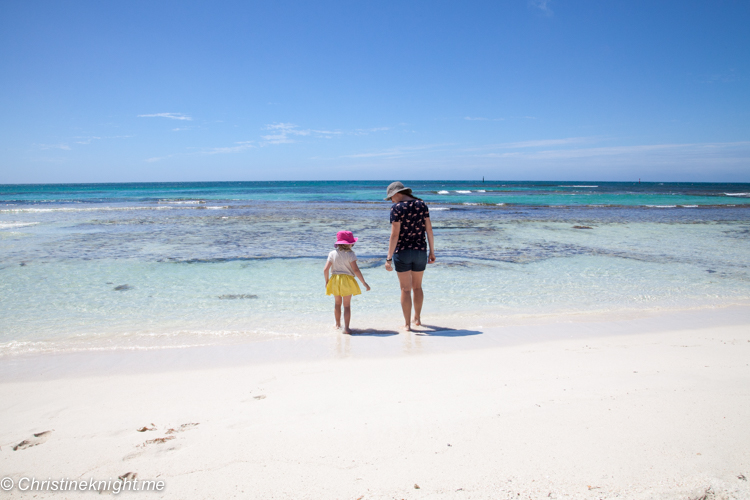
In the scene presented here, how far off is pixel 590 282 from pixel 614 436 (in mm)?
5822

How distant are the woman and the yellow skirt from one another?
1.62ft

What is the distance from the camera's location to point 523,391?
10.3 ft

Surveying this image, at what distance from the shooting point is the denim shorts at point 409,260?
16.3ft

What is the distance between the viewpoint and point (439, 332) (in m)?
5.02

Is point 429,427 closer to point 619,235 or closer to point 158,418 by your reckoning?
point 158,418

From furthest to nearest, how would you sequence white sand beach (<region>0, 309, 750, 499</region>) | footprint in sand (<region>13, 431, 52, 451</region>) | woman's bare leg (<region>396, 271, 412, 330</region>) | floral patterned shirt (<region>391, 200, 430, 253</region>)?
woman's bare leg (<region>396, 271, 412, 330</region>), floral patterned shirt (<region>391, 200, 430, 253</region>), footprint in sand (<region>13, 431, 52, 451</region>), white sand beach (<region>0, 309, 750, 499</region>)

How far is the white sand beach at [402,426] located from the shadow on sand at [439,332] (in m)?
0.89

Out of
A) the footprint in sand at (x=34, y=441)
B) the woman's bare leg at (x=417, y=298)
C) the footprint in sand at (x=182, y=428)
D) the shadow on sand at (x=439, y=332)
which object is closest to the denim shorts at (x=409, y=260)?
the woman's bare leg at (x=417, y=298)

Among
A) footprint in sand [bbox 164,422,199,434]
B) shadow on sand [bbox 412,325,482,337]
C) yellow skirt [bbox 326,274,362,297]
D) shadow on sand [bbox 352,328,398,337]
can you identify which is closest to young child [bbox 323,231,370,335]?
→ yellow skirt [bbox 326,274,362,297]

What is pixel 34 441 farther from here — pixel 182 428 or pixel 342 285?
pixel 342 285

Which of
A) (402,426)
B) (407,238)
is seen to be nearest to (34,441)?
(402,426)

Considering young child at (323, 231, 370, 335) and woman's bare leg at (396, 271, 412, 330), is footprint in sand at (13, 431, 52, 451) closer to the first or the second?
young child at (323, 231, 370, 335)

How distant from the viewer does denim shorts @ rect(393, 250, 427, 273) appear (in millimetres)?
4961

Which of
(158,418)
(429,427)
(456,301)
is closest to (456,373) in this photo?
(429,427)
